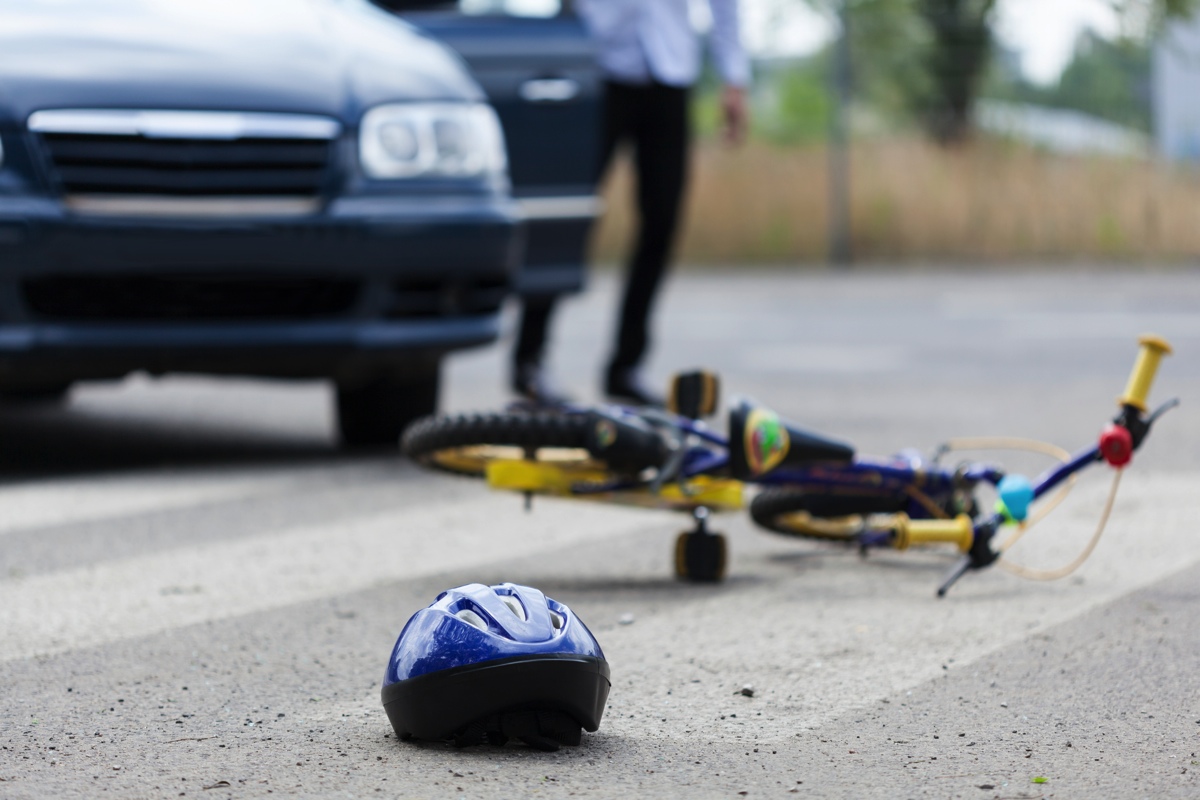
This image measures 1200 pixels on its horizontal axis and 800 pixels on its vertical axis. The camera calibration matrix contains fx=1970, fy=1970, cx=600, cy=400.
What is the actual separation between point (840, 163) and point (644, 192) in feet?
33.4

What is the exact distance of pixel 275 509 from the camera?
4742mm

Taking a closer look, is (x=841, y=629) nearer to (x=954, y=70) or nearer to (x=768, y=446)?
(x=768, y=446)

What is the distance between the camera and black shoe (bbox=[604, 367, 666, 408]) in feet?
22.2

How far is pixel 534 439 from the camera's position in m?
3.73

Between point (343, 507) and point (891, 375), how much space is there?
12.4 ft

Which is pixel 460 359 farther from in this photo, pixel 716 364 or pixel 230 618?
pixel 230 618

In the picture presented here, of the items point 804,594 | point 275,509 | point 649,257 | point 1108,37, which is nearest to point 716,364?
point 649,257

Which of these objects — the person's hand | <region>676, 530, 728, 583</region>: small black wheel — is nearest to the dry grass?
the person's hand

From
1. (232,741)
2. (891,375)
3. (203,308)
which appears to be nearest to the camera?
(232,741)

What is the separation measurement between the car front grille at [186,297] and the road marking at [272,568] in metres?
0.80

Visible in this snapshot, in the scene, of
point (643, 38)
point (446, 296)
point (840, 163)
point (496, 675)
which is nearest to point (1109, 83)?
point (840, 163)

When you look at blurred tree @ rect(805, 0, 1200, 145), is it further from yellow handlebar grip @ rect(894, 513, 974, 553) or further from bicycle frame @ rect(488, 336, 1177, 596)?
yellow handlebar grip @ rect(894, 513, 974, 553)

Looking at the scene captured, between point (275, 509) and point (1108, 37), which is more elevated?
point (1108, 37)

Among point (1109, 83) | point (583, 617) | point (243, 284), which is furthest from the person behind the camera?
point (1109, 83)
